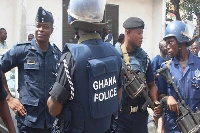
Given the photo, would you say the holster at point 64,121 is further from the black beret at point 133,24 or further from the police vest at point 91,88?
the black beret at point 133,24

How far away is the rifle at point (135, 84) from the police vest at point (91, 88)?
1.11 meters

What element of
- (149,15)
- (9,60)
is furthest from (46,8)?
(9,60)

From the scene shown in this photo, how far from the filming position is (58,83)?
2658mm

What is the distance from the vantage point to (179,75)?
3.89 meters

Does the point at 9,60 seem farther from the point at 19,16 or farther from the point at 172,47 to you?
the point at 19,16

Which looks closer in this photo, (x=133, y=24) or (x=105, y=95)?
(x=105, y=95)

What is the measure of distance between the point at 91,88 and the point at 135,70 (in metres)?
1.47

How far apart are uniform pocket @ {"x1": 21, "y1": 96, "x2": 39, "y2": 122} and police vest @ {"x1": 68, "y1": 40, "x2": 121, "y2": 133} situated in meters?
1.16

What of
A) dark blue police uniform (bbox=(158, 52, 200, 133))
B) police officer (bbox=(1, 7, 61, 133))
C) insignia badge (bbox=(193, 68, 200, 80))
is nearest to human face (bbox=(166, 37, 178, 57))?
dark blue police uniform (bbox=(158, 52, 200, 133))

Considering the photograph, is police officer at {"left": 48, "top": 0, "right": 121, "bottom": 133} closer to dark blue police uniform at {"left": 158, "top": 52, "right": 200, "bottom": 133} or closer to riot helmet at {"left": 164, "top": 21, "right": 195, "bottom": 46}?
dark blue police uniform at {"left": 158, "top": 52, "right": 200, "bottom": 133}

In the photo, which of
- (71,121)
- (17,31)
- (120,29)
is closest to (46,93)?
(71,121)

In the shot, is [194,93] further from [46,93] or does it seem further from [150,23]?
[150,23]

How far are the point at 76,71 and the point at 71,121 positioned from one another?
401 millimetres

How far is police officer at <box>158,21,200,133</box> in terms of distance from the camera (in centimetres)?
382
